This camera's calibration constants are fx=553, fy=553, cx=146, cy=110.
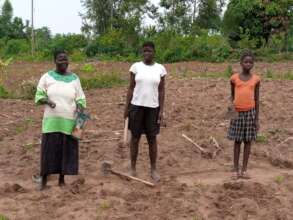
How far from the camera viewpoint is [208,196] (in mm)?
5277

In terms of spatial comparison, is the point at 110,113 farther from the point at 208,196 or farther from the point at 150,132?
the point at 208,196

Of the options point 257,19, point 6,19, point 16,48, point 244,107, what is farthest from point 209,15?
point 244,107

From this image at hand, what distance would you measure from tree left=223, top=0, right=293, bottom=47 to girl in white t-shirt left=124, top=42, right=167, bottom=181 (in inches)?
715

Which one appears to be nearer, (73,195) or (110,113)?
(73,195)

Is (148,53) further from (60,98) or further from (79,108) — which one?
(60,98)

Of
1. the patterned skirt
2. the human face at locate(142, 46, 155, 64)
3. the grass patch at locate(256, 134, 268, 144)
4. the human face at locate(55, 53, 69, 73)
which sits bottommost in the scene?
the grass patch at locate(256, 134, 268, 144)

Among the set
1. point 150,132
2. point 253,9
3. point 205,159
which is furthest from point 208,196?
point 253,9

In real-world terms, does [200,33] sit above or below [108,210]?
above

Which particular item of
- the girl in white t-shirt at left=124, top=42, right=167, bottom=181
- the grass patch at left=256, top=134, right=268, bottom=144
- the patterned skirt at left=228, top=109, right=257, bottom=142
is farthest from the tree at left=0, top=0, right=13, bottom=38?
the patterned skirt at left=228, top=109, right=257, bottom=142

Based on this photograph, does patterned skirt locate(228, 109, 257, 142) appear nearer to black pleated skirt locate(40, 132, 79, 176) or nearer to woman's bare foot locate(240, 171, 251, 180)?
woman's bare foot locate(240, 171, 251, 180)

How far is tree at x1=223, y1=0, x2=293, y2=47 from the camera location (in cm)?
2291

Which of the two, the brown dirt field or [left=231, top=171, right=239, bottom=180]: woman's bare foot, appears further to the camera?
[left=231, top=171, right=239, bottom=180]: woman's bare foot

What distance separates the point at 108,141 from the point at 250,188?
2322 mm

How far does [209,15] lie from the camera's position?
98.5 feet
